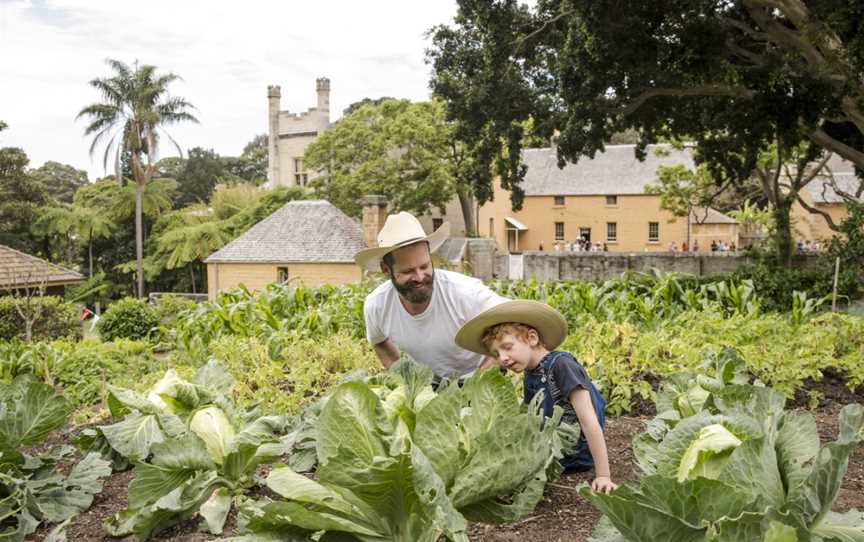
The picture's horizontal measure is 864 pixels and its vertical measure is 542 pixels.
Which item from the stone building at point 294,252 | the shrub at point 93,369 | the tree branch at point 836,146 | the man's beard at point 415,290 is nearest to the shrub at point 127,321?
the shrub at point 93,369

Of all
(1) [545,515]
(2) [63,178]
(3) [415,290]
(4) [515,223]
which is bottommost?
(1) [545,515]

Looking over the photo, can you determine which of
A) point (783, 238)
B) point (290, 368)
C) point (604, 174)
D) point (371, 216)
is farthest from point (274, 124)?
point (290, 368)

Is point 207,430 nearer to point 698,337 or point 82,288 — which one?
point 698,337

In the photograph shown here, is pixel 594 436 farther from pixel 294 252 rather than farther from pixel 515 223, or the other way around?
pixel 515 223

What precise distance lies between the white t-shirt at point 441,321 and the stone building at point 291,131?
218 feet

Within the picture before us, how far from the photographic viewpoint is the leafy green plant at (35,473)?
270 centimetres

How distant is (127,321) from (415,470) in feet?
67.4

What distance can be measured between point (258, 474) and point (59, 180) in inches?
3049

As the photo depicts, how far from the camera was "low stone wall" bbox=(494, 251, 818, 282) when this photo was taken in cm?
2934

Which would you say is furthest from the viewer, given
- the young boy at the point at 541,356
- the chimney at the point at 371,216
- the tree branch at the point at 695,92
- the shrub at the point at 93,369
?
the chimney at the point at 371,216

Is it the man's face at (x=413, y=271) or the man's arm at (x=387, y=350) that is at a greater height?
the man's face at (x=413, y=271)

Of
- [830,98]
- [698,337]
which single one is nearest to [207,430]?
[698,337]

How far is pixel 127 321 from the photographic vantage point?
20656 mm

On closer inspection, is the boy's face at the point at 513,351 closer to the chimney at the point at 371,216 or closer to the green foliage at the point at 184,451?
the green foliage at the point at 184,451
